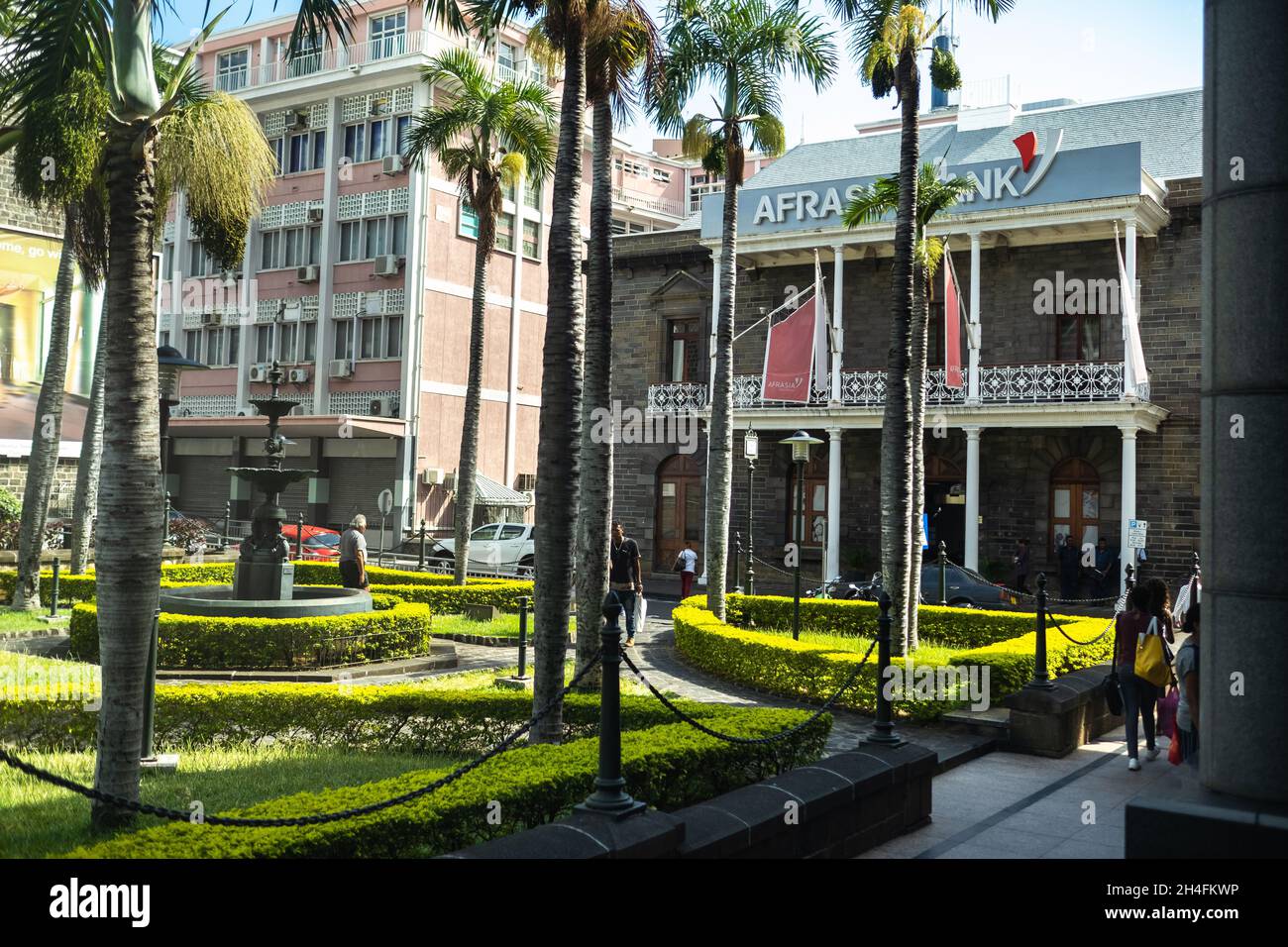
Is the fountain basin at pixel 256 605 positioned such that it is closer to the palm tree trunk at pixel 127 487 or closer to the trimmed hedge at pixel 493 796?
the trimmed hedge at pixel 493 796

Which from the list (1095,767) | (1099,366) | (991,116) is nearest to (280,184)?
(991,116)

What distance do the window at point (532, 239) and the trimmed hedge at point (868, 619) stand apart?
1033 inches

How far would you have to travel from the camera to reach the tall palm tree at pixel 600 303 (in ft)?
35.3

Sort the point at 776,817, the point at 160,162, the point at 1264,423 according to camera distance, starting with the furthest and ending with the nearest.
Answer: the point at 160,162
the point at 776,817
the point at 1264,423

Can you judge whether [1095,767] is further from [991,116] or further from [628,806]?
[991,116]

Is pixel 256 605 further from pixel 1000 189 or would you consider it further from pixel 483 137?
pixel 1000 189

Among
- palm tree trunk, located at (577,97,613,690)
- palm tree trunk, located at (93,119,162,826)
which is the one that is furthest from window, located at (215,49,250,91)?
palm tree trunk, located at (93,119,162,826)

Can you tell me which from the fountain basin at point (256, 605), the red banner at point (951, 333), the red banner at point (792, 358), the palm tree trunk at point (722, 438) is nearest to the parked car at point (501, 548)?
the red banner at point (792, 358)

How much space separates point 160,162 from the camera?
12.6 meters

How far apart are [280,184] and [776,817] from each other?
41.9 meters

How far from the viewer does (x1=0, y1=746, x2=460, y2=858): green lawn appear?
237 inches

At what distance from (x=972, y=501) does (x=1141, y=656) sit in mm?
16406

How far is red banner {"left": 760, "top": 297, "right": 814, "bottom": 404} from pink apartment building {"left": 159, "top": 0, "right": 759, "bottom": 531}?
624 inches

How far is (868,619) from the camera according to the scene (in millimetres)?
17797
